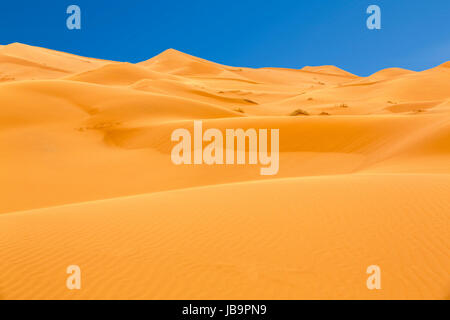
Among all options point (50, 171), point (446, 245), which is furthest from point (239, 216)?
point (50, 171)

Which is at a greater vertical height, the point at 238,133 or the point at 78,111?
the point at 78,111

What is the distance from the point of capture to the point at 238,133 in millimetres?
14961

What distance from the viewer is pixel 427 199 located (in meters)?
5.27

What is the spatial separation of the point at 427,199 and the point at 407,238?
1.47m

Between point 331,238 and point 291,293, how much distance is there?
1226mm

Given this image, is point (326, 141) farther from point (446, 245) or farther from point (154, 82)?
point (154, 82)

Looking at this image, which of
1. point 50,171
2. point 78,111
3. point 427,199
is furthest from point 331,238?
point 78,111

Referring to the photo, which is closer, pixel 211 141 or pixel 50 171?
pixel 50 171

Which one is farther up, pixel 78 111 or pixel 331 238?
pixel 78 111

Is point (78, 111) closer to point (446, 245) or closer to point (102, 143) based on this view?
point (102, 143)
